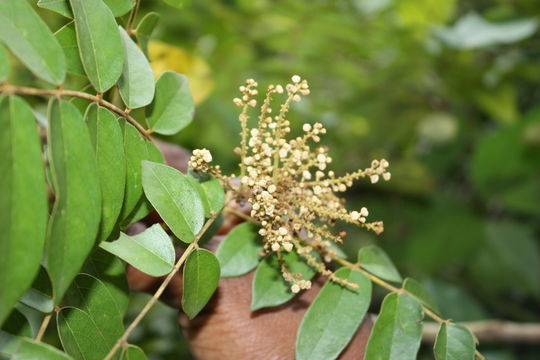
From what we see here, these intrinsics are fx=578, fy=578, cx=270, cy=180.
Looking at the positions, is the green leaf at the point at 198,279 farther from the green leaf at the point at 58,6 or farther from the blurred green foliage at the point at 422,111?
the blurred green foliage at the point at 422,111

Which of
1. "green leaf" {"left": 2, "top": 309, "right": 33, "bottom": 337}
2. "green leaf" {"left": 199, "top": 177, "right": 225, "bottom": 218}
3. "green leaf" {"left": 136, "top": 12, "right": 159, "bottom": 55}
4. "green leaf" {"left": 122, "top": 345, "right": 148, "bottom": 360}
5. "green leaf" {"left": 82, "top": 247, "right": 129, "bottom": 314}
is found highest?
"green leaf" {"left": 136, "top": 12, "right": 159, "bottom": 55}

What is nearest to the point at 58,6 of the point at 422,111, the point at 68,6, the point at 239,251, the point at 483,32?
the point at 68,6

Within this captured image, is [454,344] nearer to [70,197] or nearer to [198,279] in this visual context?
[198,279]

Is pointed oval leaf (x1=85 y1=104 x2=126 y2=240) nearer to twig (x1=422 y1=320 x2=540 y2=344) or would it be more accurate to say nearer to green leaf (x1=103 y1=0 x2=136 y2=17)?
green leaf (x1=103 y1=0 x2=136 y2=17)

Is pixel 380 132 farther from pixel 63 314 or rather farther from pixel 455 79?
pixel 63 314

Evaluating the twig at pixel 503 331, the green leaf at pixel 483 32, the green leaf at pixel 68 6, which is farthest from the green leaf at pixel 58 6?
the green leaf at pixel 483 32

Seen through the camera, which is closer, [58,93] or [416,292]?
[58,93]

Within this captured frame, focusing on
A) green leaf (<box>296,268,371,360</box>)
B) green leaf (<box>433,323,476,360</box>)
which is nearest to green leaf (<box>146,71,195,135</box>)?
green leaf (<box>296,268,371,360</box>)
